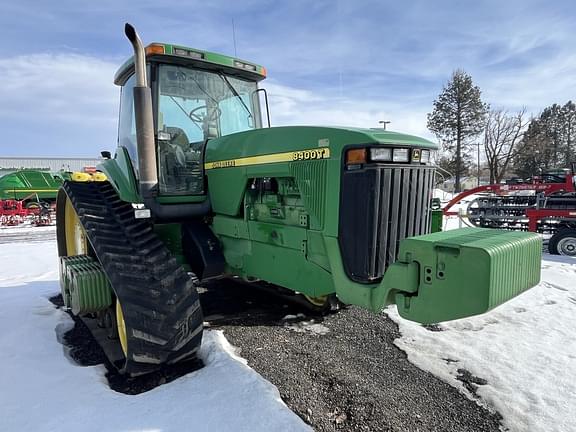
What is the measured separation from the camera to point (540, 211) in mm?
8836

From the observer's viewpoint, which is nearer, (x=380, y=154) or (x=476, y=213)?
(x=380, y=154)

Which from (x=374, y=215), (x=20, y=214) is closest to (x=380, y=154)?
(x=374, y=215)

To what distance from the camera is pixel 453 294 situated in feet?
6.79

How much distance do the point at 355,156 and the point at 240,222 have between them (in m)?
1.41

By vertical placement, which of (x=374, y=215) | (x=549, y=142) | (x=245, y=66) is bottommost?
(x=374, y=215)

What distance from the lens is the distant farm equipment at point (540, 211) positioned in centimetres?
847

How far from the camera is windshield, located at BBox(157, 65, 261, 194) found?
379cm

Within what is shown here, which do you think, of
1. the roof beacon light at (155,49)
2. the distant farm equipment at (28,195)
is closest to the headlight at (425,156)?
the roof beacon light at (155,49)

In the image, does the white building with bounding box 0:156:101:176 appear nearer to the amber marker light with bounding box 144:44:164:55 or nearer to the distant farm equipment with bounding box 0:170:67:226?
the distant farm equipment with bounding box 0:170:67:226

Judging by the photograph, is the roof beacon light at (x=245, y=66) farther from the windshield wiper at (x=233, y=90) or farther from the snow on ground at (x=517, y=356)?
the snow on ground at (x=517, y=356)

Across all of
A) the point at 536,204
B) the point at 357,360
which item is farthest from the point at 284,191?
the point at 536,204

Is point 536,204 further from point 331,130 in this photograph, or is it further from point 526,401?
point 331,130

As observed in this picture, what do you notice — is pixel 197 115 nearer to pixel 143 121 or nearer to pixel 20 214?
pixel 143 121

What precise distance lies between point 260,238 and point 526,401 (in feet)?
7.32
